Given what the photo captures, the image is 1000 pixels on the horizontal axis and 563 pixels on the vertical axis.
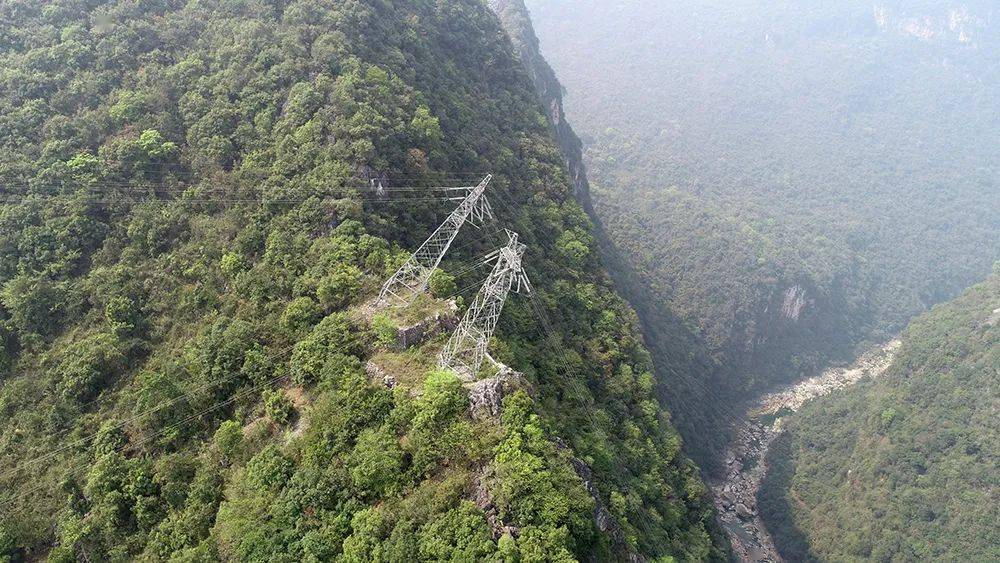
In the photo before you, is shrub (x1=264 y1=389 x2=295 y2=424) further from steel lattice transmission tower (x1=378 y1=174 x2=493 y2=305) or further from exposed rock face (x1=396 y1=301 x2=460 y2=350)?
steel lattice transmission tower (x1=378 y1=174 x2=493 y2=305)

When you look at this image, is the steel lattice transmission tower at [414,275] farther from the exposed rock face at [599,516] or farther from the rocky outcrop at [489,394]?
the exposed rock face at [599,516]

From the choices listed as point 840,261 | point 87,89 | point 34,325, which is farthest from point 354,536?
point 840,261

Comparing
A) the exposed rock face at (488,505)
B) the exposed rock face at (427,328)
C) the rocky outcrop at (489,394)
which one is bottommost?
the exposed rock face at (488,505)

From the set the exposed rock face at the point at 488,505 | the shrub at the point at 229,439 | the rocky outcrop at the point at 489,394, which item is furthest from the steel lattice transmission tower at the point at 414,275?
the exposed rock face at the point at 488,505

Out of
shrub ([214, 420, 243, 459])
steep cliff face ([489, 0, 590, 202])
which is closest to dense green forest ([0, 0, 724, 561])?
shrub ([214, 420, 243, 459])

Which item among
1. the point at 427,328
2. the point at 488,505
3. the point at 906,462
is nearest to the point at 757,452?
the point at 906,462

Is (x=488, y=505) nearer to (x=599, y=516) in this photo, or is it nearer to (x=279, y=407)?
(x=599, y=516)
